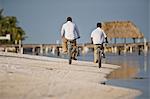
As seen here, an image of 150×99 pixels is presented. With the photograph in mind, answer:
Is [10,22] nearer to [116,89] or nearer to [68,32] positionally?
[68,32]

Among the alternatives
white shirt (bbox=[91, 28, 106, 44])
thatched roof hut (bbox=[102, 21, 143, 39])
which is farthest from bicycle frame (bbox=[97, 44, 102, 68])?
thatched roof hut (bbox=[102, 21, 143, 39])

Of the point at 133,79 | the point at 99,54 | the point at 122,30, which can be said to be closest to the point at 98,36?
the point at 99,54

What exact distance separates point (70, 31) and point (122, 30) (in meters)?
46.1

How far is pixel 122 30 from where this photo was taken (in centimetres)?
5738

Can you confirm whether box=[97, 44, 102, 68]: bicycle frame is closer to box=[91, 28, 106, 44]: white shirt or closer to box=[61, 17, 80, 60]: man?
box=[91, 28, 106, 44]: white shirt

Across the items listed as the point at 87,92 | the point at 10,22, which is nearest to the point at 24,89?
the point at 87,92

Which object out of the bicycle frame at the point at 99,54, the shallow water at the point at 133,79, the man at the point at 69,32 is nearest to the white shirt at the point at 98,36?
the bicycle frame at the point at 99,54

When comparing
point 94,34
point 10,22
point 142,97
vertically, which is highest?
point 10,22

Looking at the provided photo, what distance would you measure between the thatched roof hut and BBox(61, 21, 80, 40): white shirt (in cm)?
4465

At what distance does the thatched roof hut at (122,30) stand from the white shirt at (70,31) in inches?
1758

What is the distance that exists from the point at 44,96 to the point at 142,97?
4.73ft

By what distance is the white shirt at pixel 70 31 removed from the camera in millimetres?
11722

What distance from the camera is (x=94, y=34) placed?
40.9 feet

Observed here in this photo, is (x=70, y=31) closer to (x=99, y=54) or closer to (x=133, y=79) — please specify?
(x=99, y=54)
